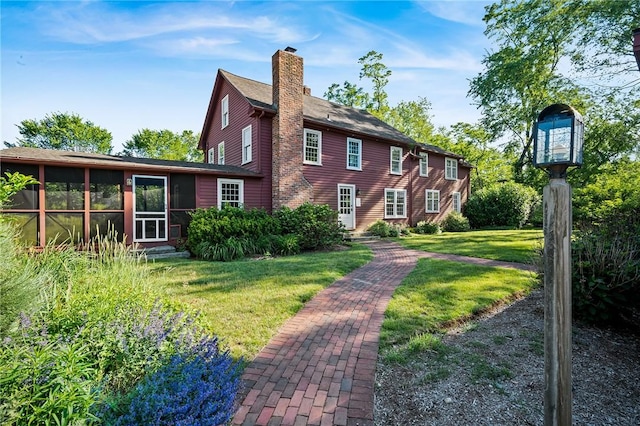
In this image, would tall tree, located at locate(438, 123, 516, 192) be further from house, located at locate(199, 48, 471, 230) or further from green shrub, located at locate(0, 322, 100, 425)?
green shrub, located at locate(0, 322, 100, 425)

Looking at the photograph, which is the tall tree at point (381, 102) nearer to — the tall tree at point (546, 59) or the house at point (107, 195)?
the tall tree at point (546, 59)

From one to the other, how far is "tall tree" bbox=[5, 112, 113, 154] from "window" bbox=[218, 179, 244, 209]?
35.9m

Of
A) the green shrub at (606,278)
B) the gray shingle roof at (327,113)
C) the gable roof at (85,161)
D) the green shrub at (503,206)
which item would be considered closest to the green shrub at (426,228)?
the gray shingle roof at (327,113)

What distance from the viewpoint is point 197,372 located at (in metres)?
2.08

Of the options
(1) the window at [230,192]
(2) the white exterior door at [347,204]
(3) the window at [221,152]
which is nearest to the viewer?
(1) the window at [230,192]

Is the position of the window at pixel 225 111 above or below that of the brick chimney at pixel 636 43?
above

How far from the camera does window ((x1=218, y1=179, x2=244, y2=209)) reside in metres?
11.9

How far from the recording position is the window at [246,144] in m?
13.7

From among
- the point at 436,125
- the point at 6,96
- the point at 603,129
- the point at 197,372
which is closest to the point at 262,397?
the point at 197,372

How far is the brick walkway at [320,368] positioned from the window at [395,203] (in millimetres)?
12133

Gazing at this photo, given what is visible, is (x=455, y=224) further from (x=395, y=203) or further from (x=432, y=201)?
(x=395, y=203)

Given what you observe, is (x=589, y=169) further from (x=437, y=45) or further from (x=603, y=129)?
(x=437, y=45)

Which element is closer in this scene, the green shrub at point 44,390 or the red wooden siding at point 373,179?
the green shrub at point 44,390

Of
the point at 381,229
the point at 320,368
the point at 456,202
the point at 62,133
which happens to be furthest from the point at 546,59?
the point at 62,133
